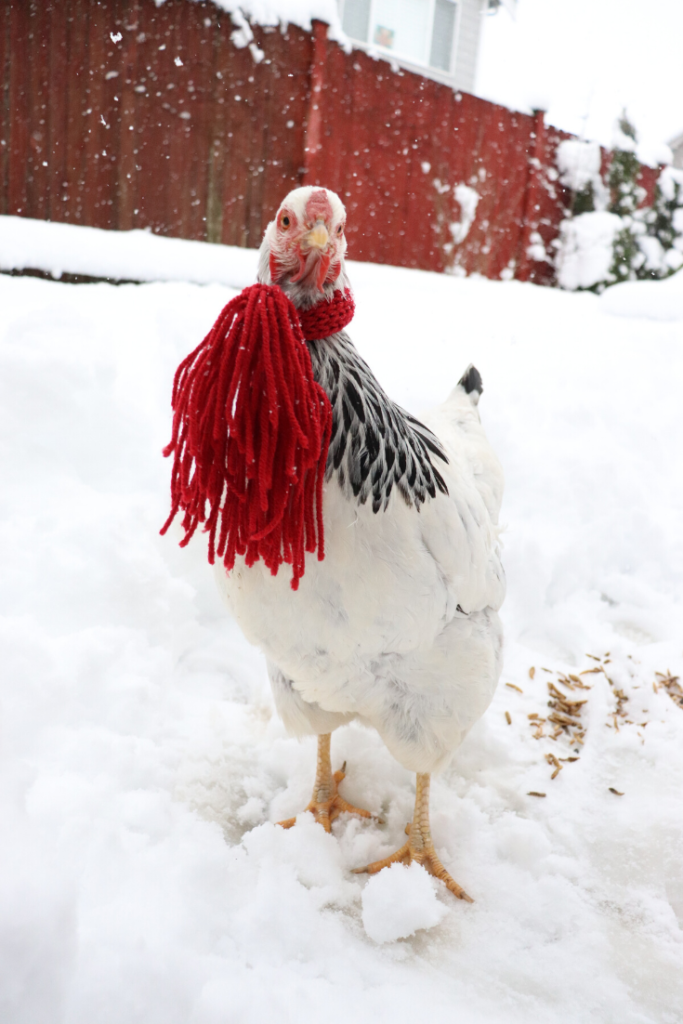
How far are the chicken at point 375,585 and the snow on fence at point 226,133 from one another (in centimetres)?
403

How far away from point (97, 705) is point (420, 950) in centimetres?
102

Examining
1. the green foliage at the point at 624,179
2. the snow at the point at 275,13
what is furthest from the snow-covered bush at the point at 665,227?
the snow at the point at 275,13

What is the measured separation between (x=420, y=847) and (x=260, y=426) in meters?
1.24

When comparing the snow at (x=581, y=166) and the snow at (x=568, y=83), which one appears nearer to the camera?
the snow at (x=568, y=83)

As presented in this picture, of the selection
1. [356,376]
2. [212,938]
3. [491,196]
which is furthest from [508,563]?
[491,196]

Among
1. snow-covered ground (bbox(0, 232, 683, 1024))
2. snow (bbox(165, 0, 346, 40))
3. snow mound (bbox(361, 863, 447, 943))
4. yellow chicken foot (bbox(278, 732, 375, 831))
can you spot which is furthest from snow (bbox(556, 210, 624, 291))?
snow mound (bbox(361, 863, 447, 943))

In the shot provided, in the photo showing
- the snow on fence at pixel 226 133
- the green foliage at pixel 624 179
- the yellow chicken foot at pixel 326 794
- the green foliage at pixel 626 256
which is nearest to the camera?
the yellow chicken foot at pixel 326 794

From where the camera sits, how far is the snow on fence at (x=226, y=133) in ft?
14.1

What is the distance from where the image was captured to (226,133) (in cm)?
491

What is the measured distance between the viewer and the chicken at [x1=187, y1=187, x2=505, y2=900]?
1267 millimetres

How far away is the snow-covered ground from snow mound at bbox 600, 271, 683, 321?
85.9 inches

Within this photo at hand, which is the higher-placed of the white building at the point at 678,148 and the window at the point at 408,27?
the window at the point at 408,27

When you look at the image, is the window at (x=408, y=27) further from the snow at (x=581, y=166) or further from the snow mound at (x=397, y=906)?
the snow mound at (x=397, y=906)

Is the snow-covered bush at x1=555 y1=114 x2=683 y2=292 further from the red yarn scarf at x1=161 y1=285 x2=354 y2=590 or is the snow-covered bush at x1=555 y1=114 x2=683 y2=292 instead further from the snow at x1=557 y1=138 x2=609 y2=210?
Result: the red yarn scarf at x1=161 y1=285 x2=354 y2=590
